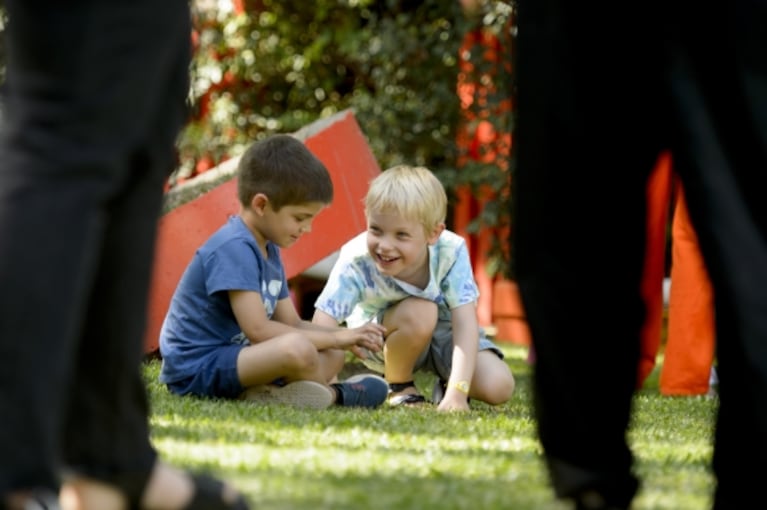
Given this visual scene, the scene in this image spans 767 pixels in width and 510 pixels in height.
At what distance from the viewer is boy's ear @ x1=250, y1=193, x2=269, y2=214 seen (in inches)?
143

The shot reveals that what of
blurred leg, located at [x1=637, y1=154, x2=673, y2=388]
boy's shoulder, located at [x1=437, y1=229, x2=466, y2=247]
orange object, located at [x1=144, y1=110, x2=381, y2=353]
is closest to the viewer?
boy's shoulder, located at [x1=437, y1=229, x2=466, y2=247]

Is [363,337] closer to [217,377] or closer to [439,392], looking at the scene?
[217,377]

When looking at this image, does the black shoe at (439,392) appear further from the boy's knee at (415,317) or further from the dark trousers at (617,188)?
the dark trousers at (617,188)

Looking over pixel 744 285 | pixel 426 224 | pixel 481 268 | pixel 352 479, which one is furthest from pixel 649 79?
pixel 481 268

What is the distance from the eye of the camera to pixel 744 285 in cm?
162

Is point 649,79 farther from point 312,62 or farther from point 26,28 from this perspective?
point 312,62

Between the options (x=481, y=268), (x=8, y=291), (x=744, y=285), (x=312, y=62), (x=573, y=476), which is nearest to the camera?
(x=8, y=291)

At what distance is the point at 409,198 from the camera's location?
12.0ft

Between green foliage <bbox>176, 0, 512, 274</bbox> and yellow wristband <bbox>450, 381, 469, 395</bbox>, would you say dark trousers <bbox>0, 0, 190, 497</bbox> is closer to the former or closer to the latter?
yellow wristband <bbox>450, 381, 469, 395</bbox>

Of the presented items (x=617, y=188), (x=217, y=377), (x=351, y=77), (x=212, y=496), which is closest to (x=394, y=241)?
(x=217, y=377)

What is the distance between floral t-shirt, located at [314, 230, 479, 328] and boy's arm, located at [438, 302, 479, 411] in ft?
0.14

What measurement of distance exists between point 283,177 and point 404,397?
0.75 meters

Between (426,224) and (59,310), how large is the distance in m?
2.39

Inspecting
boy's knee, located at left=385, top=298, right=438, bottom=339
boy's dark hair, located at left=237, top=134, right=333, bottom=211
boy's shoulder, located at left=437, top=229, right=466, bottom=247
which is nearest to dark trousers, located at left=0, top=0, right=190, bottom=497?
boy's dark hair, located at left=237, top=134, right=333, bottom=211
